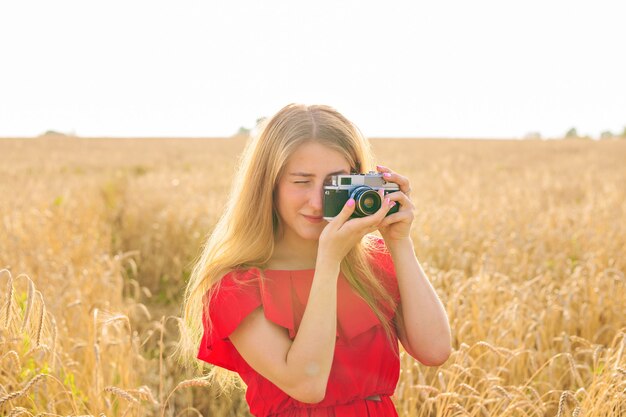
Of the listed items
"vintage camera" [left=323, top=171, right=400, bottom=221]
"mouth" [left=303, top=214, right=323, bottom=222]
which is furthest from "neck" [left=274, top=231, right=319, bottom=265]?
"vintage camera" [left=323, top=171, right=400, bottom=221]

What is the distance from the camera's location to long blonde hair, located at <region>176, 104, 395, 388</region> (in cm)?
165

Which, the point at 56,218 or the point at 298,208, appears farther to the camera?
the point at 56,218

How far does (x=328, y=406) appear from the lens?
1.59 metres

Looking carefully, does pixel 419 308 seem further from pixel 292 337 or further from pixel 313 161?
pixel 313 161

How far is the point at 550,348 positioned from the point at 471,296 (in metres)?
0.52

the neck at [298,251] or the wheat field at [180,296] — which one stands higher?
the neck at [298,251]

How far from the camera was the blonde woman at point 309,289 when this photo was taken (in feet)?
4.83

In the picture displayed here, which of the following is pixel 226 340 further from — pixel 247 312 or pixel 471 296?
pixel 471 296

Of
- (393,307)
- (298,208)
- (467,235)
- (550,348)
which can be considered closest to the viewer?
(298,208)

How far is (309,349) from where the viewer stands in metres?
1.43

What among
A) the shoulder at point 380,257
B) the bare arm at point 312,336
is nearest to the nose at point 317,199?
the bare arm at point 312,336

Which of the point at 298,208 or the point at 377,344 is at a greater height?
the point at 298,208

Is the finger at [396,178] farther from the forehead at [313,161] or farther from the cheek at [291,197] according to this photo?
the cheek at [291,197]

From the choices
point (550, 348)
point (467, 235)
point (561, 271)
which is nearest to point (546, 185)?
point (467, 235)
